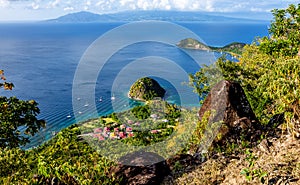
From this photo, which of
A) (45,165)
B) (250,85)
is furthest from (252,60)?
(45,165)

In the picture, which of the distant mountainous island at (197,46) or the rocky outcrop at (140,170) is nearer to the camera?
the rocky outcrop at (140,170)

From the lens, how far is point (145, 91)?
54.4 meters

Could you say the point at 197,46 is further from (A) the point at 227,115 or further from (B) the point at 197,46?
(A) the point at 227,115

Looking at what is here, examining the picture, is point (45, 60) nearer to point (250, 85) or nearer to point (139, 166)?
point (250, 85)

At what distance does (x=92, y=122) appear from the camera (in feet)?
133

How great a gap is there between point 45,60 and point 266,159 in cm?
8861

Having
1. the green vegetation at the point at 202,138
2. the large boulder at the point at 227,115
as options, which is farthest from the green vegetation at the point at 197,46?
the large boulder at the point at 227,115

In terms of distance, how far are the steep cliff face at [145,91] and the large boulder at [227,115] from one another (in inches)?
1712

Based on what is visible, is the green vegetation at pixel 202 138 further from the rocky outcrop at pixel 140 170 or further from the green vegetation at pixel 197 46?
the green vegetation at pixel 197 46

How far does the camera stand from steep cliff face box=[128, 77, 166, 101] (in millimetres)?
→ 52375

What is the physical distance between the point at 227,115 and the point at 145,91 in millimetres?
46417

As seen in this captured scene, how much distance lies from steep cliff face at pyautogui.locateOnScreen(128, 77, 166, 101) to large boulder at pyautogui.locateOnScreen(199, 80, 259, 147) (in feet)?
143

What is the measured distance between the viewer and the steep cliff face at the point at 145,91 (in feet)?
172

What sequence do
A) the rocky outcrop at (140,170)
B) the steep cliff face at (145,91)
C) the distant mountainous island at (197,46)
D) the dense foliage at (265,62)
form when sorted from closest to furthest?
the rocky outcrop at (140,170) < the dense foliage at (265,62) < the steep cliff face at (145,91) < the distant mountainous island at (197,46)
